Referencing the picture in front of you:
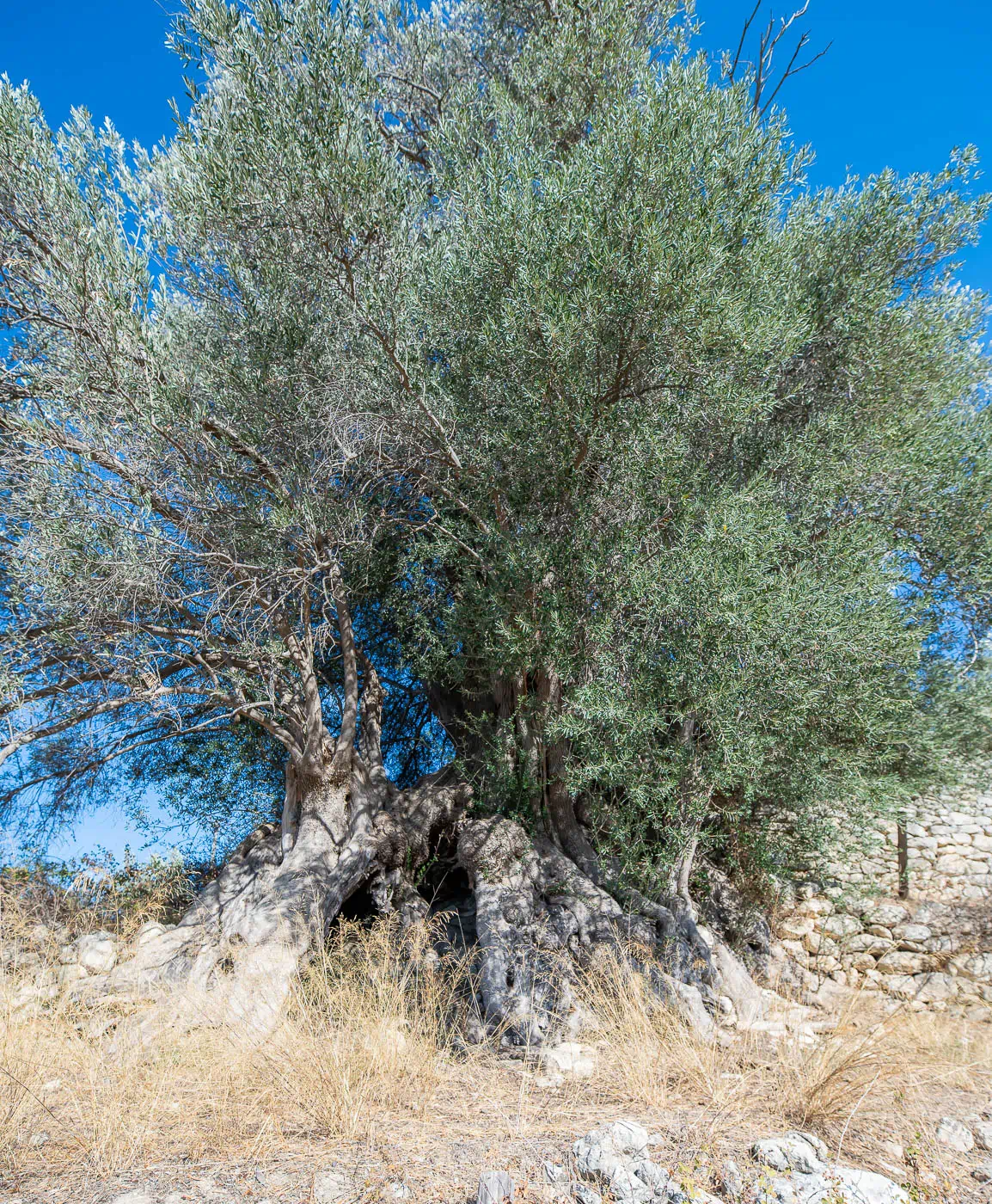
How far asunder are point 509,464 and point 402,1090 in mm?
5114

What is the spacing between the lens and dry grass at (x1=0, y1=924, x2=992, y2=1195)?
406 cm

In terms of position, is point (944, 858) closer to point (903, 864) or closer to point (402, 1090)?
point (903, 864)

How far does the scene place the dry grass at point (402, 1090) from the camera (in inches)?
160

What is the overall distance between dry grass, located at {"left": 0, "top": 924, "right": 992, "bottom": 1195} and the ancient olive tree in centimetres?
135

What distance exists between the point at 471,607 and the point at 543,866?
2729 millimetres

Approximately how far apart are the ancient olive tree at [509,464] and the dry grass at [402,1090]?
135 cm

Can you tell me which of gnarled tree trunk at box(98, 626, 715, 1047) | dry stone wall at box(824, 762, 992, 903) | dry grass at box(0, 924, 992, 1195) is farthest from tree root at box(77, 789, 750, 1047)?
dry stone wall at box(824, 762, 992, 903)

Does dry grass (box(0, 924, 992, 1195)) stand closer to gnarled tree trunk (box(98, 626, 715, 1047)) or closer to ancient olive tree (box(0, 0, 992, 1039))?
gnarled tree trunk (box(98, 626, 715, 1047))

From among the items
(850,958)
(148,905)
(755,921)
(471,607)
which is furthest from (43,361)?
(850,958)

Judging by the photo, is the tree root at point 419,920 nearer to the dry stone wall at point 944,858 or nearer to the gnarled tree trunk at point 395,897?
the gnarled tree trunk at point 395,897

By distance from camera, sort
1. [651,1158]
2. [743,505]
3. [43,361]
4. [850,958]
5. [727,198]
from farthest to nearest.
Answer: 1. [850,958]
2. [43,361]
3. [727,198]
4. [743,505]
5. [651,1158]

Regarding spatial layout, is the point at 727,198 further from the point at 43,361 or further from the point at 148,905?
the point at 148,905

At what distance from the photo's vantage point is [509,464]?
748cm

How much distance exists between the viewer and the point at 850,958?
32.7 ft
